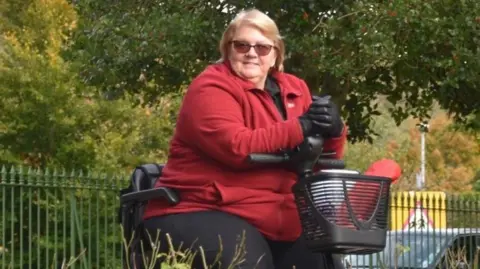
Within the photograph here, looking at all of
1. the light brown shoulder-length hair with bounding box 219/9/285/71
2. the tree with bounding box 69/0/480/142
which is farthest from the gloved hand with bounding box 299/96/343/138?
the tree with bounding box 69/0/480/142

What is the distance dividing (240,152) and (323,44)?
1132 cm

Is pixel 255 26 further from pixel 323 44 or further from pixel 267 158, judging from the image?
pixel 323 44

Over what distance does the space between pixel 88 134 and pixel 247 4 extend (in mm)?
4221

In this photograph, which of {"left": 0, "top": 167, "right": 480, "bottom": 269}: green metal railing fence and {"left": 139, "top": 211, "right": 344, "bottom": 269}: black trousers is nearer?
{"left": 139, "top": 211, "right": 344, "bottom": 269}: black trousers

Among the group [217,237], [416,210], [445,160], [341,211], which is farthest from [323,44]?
[445,160]

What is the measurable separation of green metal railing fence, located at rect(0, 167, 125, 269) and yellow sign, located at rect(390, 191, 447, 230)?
A: 3.30m

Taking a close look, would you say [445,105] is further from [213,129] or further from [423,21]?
[213,129]

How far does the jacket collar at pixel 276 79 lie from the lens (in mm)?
3867

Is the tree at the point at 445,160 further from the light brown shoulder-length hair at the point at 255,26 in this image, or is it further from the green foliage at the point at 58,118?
the light brown shoulder-length hair at the point at 255,26

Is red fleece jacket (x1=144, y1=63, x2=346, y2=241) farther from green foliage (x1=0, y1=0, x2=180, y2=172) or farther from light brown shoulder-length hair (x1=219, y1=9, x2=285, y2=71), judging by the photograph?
green foliage (x1=0, y1=0, x2=180, y2=172)

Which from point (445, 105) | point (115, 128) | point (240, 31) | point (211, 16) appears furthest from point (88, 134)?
point (240, 31)

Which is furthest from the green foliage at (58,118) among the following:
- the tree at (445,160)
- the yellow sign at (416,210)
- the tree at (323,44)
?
the tree at (445,160)

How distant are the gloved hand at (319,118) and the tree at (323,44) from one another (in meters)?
10.7

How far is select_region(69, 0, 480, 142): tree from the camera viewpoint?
1469cm
